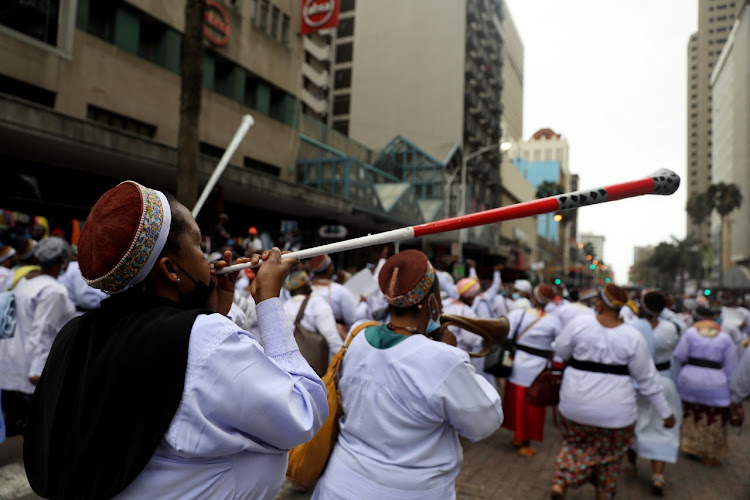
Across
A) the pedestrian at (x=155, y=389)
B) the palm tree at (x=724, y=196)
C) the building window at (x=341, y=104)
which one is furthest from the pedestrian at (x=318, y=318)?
the palm tree at (x=724, y=196)

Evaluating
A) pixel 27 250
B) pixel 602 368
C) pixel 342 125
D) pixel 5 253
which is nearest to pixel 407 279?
pixel 602 368

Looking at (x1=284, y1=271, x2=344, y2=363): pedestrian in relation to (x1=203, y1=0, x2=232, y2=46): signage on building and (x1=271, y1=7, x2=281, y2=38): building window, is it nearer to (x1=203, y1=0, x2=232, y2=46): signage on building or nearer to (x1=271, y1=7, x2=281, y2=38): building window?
(x1=203, y1=0, x2=232, y2=46): signage on building

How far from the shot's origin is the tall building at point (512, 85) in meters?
70.7

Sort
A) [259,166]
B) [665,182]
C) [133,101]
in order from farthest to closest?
[259,166] < [133,101] < [665,182]

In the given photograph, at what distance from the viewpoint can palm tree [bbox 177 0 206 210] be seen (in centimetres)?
736

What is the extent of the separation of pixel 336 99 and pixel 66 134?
39422 millimetres

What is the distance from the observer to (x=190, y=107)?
750cm

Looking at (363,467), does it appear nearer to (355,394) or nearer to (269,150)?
(355,394)

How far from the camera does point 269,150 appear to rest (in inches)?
760

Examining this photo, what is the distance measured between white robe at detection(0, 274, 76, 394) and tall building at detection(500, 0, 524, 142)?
67892 mm

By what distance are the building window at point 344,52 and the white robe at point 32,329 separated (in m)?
45.1

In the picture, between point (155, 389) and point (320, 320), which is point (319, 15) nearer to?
point (320, 320)

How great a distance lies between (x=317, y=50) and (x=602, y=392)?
4489 centimetres

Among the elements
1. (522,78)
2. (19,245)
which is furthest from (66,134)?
(522,78)
